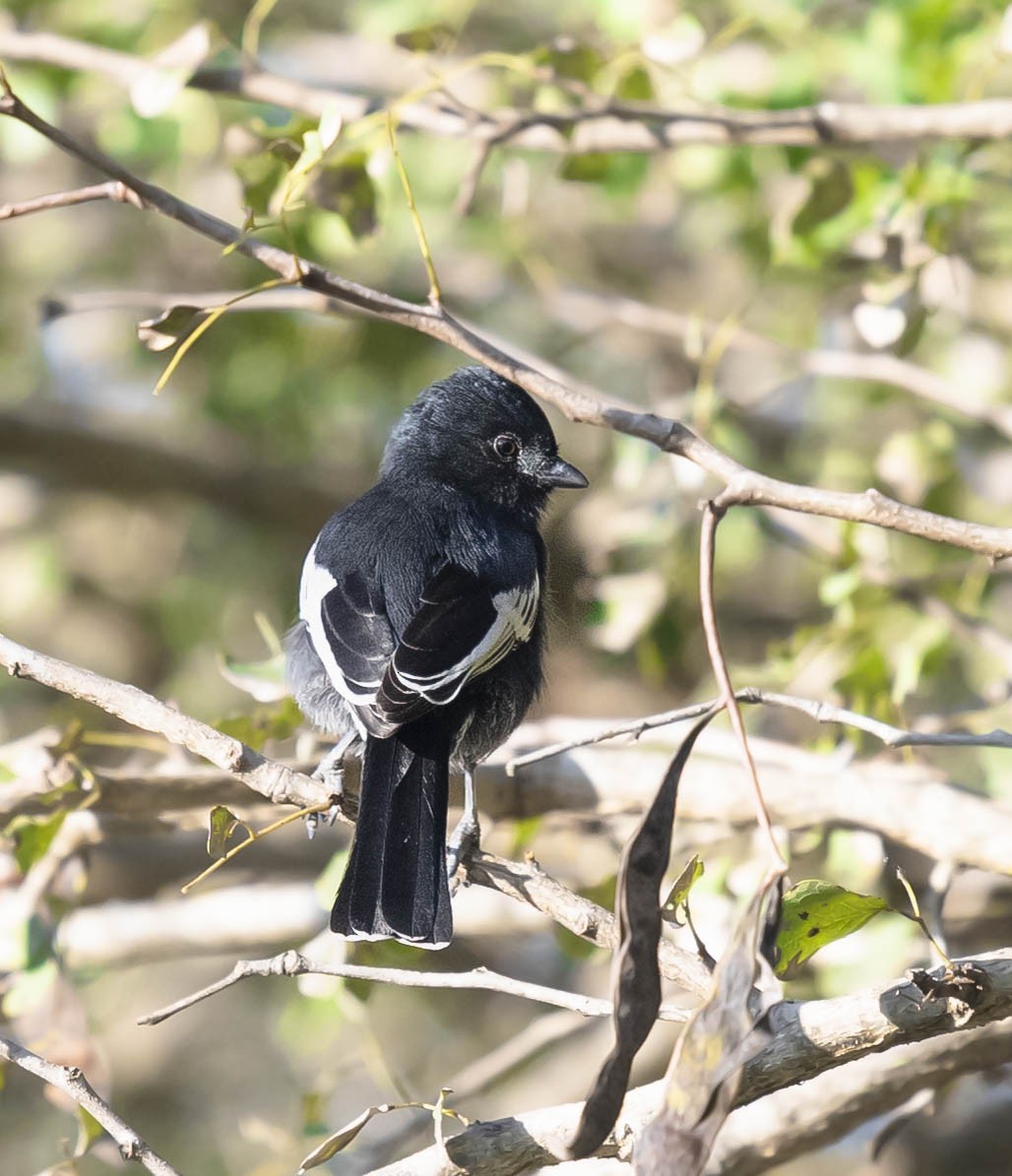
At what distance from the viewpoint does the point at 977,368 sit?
209 inches

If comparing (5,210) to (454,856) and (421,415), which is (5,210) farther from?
(421,415)

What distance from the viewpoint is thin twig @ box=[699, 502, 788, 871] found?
5.49 feet

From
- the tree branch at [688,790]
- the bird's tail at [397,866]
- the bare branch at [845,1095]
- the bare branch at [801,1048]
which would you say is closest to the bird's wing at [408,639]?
the bird's tail at [397,866]

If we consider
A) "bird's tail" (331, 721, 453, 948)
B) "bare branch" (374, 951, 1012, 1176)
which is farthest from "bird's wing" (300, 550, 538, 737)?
"bare branch" (374, 951, 1012, 1176)

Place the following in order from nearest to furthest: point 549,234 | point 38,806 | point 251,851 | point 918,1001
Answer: point 918,1001, point 38,806, point 251,851, point 549,234

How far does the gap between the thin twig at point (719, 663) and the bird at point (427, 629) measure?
107cm

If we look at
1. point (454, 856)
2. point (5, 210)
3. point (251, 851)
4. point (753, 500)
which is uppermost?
point (5, 210)

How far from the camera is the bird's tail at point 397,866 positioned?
2.68 m

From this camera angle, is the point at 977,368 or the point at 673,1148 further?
the point at 977,368

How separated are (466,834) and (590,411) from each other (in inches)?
50.9

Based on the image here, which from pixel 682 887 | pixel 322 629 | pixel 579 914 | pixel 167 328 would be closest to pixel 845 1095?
pixel 579 914

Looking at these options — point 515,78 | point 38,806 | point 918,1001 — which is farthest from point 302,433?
point 918,1001

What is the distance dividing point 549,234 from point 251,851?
3401 mm

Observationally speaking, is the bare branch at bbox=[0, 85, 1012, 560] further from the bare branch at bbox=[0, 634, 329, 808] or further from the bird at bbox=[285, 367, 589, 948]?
the bird at bbox=[285, 367, 589, 948]
